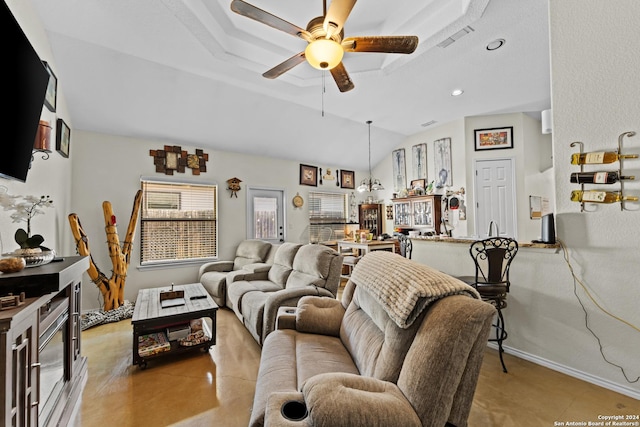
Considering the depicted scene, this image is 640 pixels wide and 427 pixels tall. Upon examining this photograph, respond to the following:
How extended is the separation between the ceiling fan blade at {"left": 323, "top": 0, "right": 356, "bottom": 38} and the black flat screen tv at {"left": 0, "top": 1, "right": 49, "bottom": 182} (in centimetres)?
179

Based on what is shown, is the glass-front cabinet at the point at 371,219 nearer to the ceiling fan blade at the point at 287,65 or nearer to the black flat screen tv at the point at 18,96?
the ceiling fan blade at the point at 287,65

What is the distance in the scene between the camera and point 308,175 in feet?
20.7

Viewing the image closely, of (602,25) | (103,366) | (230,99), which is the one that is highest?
(230,99)

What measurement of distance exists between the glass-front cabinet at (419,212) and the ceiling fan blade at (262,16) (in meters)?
4.29

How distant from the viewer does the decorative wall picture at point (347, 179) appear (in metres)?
6.91

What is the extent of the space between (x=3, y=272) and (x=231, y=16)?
2852mm

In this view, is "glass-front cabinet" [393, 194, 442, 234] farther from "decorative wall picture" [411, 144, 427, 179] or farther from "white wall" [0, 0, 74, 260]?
"white wall" [0, 0, 74, 260]

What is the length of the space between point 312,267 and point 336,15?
244 cm

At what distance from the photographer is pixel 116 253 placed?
388 cm

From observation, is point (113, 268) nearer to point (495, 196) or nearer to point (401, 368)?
point (401, 368)

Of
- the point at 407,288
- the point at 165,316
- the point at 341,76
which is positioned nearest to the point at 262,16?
the point at 341,76

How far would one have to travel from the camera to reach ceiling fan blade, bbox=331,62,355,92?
259cm

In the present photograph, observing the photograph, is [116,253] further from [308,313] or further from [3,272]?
[308,313]

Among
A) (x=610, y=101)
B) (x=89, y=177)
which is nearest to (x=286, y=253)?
(x=89, y=177)
